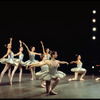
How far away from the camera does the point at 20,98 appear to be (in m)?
3.41

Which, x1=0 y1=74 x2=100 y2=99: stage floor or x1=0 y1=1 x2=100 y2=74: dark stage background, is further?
x1=0 y1=1 x2=100 y2=74: dark stage background

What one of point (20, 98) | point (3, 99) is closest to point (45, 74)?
point (20, 98)

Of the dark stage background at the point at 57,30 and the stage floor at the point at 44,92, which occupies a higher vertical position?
the dark stage background at the point at 57,30

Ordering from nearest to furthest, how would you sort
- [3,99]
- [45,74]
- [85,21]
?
[3,99] < [45,74] < [85,21]

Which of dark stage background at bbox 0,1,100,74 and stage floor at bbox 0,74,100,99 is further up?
dark stage background at bbox 0,1,100,74

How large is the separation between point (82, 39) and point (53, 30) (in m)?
1.62

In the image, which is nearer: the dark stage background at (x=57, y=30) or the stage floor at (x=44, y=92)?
the stage floor at (x=44, y=92)

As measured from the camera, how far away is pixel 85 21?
9789 millimetres

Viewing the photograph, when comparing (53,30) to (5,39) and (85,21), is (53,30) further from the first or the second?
(5,39)

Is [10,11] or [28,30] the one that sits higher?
[10,11]

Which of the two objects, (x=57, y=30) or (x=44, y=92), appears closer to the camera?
(x=44, y=92)

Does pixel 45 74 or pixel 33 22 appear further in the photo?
pixel 33 22

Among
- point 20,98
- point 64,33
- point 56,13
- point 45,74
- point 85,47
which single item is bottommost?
point 20,98

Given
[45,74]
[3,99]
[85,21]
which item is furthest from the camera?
[85,21]
